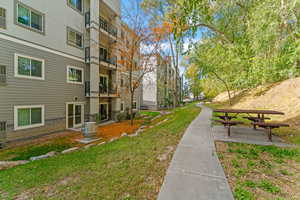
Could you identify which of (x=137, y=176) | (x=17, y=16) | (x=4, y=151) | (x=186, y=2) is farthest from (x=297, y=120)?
(x=17, y=16)

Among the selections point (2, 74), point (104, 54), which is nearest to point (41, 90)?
point (2, 74)

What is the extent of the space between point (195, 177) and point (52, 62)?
10.6 metres

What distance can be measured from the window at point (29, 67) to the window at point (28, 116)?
6.08 feet

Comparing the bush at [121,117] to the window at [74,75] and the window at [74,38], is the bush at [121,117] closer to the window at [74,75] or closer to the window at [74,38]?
the window at [74,75]

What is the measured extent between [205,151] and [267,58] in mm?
6593

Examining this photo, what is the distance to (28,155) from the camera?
562 cm

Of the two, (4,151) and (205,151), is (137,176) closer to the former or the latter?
(205,151)

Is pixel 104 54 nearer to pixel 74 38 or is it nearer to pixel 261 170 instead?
pixel 74 38

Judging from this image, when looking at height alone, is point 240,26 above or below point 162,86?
above

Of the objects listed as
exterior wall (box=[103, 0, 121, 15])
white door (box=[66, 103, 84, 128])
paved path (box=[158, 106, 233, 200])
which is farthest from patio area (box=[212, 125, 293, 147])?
exterior wall (box=[103, 0, 121, 15])

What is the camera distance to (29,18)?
7746mm

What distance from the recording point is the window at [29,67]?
7.25 meters

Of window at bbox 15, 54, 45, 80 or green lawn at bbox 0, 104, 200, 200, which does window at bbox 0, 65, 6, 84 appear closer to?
window at bbox 15, 54, 45, 80

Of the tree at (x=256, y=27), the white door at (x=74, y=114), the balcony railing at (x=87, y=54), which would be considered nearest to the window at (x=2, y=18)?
the balcony railing at (x=87, y=54)
